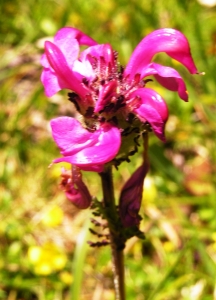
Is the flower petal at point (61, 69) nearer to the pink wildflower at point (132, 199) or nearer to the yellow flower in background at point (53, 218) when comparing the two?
the pink wildflower at point (132, 199)

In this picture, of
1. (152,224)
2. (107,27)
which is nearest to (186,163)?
(152,224)

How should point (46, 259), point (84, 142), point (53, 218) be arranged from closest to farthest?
1. point (84, 142)
2. point (46, 259)
3. point (53, 218)

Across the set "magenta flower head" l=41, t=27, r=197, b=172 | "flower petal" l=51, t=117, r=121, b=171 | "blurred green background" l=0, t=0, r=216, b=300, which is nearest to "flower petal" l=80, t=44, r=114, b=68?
"magenta flower head" l=41, t=27, r=197, b=172

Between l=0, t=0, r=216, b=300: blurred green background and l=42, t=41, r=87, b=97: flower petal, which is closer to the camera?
l=42, t=41, r=87, b=97: flower petal

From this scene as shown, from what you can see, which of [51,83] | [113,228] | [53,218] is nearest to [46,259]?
[53,218]

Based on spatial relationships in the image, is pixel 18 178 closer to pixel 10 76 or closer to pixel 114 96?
pixel 10 76

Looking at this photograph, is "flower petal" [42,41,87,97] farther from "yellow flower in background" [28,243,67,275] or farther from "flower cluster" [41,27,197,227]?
"yellow flower in background" [28,243,67,275]

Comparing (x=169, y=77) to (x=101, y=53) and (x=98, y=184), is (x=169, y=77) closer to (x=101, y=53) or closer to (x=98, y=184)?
(x=101, y=53)
